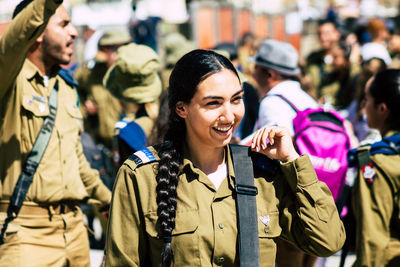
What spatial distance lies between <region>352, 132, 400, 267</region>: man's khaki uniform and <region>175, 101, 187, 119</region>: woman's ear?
1425mm

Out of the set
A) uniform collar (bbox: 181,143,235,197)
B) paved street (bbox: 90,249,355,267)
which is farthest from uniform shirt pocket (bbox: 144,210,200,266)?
paved street (bbox: 90,249,355,267)

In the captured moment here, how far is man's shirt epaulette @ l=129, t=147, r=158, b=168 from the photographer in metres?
2.67

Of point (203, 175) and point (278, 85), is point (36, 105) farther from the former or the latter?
point (278, 85)

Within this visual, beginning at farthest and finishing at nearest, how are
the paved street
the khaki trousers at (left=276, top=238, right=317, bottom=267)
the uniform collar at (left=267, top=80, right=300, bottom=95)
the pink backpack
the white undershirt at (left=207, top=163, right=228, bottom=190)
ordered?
the paved street < the uniform collar at (left=267, top=80, right=300, bottom=95) < the khaki trousers at (left=276, top=238, right=317, bottom=267) < the pink backpack < the white undershirt at (left=207, top=163, right=228, bottom=190)

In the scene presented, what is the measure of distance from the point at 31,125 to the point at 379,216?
231cm

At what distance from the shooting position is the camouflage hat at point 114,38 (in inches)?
311

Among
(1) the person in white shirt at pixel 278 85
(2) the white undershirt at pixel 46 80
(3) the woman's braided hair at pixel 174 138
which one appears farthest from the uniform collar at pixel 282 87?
(3) the woman's braided hair at pixel 174 138

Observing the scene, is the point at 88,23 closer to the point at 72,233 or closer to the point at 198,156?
the point at 72,233

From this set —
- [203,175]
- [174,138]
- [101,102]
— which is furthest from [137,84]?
[101,102]

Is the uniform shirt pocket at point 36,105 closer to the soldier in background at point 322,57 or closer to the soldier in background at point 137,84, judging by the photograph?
the soldier in background at point 137,84

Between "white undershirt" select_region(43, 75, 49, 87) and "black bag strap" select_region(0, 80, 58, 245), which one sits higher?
"white undershirt" select_region(43, 75, 49, 87)

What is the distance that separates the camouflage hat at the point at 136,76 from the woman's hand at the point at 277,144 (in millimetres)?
1895

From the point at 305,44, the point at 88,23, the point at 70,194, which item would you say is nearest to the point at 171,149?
the point at 70,194

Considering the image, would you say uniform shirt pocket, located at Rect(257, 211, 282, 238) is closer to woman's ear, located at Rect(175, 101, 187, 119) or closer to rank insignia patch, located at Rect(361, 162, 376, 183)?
woman's ear, located at Rect(175, 101, 187, 119)
